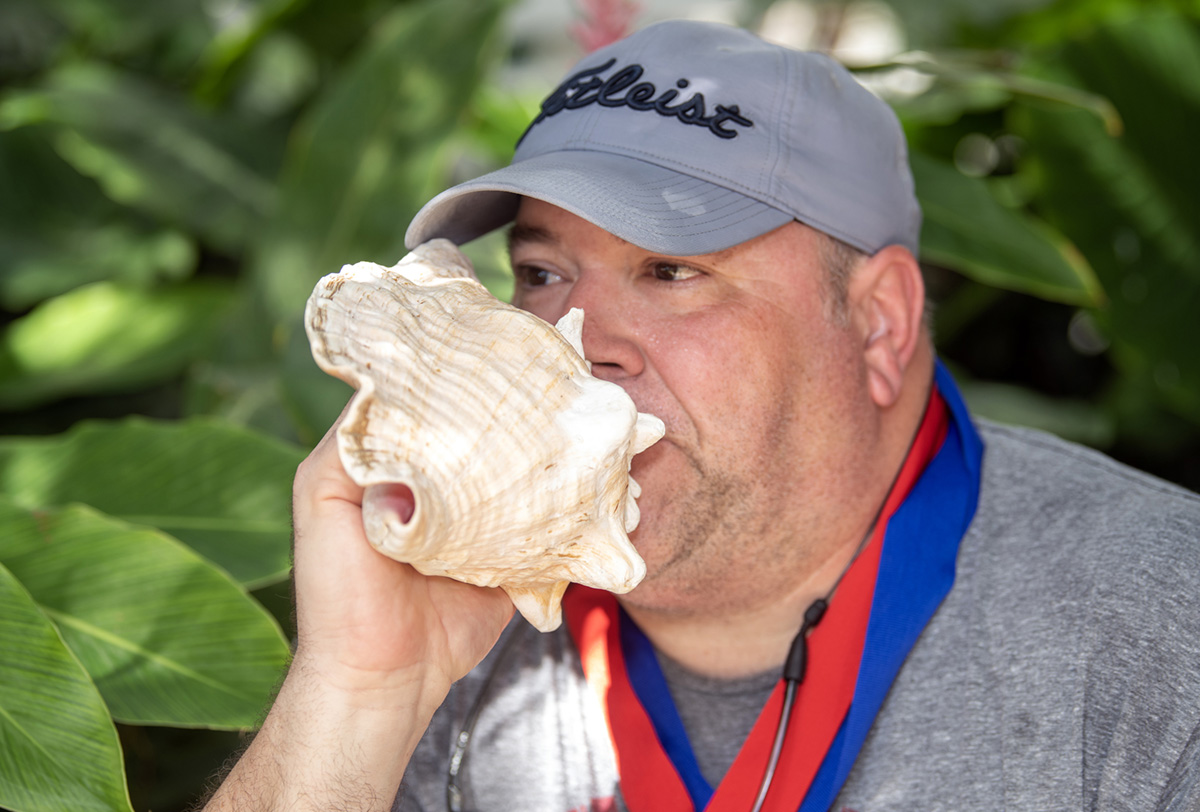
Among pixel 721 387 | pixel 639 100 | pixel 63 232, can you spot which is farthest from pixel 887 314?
pixel 63 232

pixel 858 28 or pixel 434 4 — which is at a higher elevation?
pixel 434 4

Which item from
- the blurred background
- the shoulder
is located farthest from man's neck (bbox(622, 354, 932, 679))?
the blurred background

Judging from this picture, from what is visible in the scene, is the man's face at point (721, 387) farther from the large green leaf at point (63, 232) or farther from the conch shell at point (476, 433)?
the large green leaf at point (63, 232)

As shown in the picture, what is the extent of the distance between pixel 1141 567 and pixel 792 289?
451 mm

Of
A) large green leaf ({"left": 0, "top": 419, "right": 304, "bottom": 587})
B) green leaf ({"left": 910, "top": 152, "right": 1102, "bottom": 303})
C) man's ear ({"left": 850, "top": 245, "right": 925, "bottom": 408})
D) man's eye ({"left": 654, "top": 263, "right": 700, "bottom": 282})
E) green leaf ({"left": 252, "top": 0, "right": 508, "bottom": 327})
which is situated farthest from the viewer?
green leaf ({"left": 252, "top": 0, "right": 508, "bottom": 327})

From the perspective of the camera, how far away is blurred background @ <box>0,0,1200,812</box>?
1.17 metres

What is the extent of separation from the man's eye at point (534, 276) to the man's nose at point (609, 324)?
7 centimetres

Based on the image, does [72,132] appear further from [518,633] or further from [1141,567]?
[1141,567]

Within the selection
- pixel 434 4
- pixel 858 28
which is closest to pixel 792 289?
pixel 434 4

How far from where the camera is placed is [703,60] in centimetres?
111

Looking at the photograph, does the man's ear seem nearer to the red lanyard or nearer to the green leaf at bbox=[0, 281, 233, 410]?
the red lanyard

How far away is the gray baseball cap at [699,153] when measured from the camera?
100 centimetres

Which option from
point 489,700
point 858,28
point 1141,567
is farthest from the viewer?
point 858,28

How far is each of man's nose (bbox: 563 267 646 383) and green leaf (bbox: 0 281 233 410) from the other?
131cm
